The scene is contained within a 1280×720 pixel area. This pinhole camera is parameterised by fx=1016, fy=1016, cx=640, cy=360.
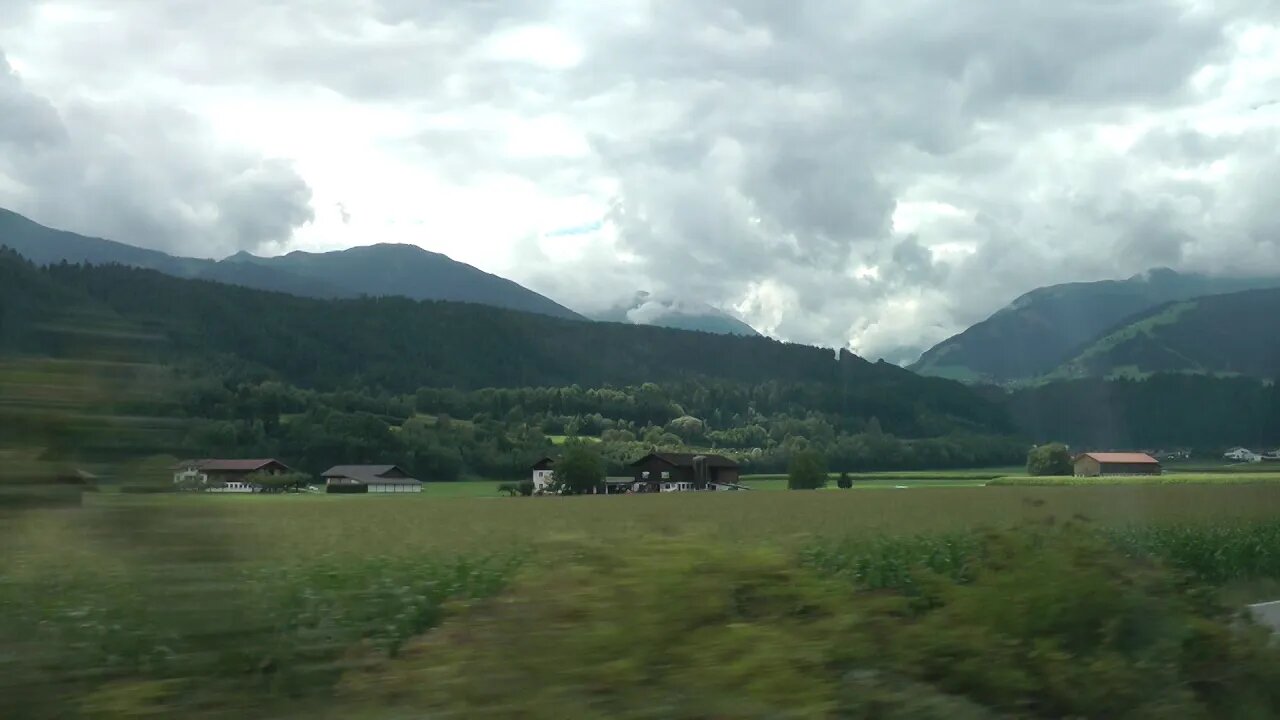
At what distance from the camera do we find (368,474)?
21.9 meters

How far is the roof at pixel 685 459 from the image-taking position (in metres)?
33.8

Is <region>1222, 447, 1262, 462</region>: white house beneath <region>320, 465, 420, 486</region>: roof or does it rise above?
above

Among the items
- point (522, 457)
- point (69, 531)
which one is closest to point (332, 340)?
point (522, 457)

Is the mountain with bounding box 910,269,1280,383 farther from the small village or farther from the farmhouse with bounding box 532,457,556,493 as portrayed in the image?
the farmhouse with bounding box 532,457,556,493

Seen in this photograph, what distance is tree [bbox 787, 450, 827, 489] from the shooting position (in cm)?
3167

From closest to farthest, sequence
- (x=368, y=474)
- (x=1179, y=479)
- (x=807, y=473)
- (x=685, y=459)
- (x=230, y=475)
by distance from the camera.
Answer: (x=230, y=475), (x=368, y=474), (x=1179, y=479), (x=807, y=473), (x=685, y=459)

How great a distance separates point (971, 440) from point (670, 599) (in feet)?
126

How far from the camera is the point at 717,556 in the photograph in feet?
17.7

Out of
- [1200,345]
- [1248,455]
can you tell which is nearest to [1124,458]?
[1248,455]

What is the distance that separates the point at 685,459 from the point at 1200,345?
25.0m

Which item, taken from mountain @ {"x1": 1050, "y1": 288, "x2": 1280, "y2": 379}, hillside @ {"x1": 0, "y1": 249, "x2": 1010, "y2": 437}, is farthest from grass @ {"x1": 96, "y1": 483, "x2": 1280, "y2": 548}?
mountain @ {"x1": 1050, "y1": 288, "x2": 1280, "y2": 379}

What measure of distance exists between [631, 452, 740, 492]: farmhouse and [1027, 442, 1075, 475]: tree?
1002cm

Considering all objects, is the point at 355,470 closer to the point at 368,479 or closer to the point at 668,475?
the point at 368,479

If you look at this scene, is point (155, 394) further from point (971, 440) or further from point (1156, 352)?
point (1156, 352)
